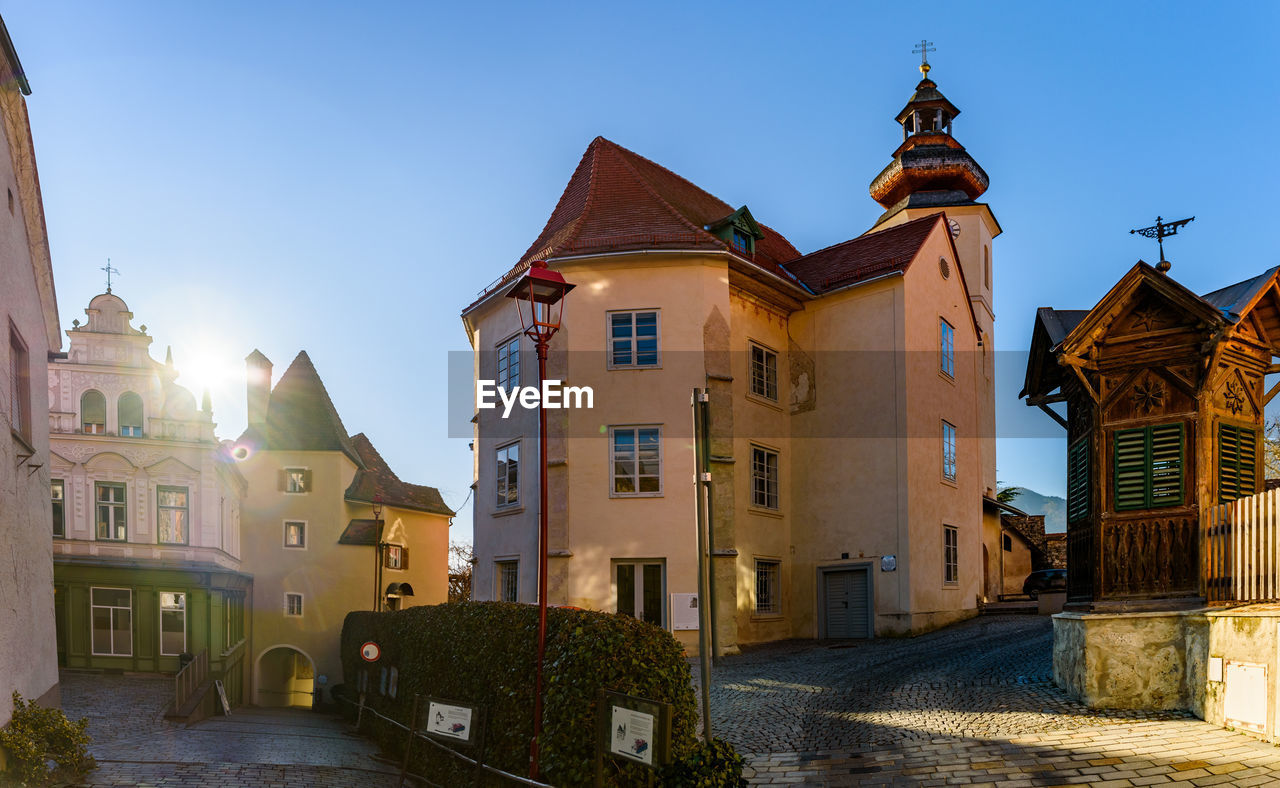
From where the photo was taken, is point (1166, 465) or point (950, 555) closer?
point (1166, 465)

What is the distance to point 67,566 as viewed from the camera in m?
30.3

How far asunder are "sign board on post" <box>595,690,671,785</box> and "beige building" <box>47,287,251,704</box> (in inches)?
1033

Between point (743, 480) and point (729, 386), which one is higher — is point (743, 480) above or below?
below

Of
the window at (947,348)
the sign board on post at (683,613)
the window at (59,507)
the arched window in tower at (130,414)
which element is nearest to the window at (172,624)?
the window at (59,507)

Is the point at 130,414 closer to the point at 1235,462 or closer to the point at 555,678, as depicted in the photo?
the point at 555,678

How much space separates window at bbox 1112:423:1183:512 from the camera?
42.1ft

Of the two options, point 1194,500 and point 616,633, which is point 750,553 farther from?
point 616,633

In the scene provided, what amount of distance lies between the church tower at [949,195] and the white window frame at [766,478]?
15916 millimetres

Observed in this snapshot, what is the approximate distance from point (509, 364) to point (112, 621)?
15896mm

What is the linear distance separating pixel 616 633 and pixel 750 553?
51.7ft

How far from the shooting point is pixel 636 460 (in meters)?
24.0

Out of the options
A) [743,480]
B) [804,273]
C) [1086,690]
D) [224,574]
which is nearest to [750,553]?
[743,480]

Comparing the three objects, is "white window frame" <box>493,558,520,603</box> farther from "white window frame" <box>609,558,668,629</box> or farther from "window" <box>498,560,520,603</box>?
"white window frame" <box>609,558,668,629</box>

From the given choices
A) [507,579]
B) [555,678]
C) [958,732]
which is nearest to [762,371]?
[507,579]
